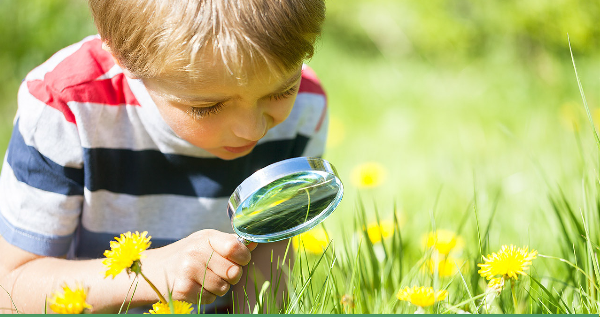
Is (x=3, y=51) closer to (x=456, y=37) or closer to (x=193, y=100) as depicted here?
(x=193, y=100)

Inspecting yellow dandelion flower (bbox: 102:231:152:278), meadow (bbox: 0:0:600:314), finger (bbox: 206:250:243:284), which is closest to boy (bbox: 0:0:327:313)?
finger (bbox: 206:250:243:284)

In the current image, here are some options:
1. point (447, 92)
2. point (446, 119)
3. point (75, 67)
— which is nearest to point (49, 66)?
point (75, 67)

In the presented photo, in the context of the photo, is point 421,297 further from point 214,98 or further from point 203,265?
point 214,98

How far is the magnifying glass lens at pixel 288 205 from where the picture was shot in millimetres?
1121

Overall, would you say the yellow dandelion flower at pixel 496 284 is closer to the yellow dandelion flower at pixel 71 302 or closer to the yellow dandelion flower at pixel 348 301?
the yellow dandelion flower at pixel 348 301

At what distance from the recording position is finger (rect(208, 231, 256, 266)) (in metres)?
1.13

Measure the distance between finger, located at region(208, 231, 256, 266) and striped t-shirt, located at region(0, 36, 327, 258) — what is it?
1.56ft

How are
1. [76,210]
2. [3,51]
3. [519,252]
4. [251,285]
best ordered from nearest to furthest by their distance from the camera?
[519,252] < [76,210] < [251,285] < [3,51]

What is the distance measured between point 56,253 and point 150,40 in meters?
0.64

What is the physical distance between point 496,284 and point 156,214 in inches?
37.9

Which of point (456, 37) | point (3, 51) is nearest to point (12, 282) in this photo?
point (3, 51)

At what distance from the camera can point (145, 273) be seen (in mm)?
1232

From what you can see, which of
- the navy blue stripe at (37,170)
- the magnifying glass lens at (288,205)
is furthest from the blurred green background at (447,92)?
the navy blue stripe at (37,170)

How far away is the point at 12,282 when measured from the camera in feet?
4.52
